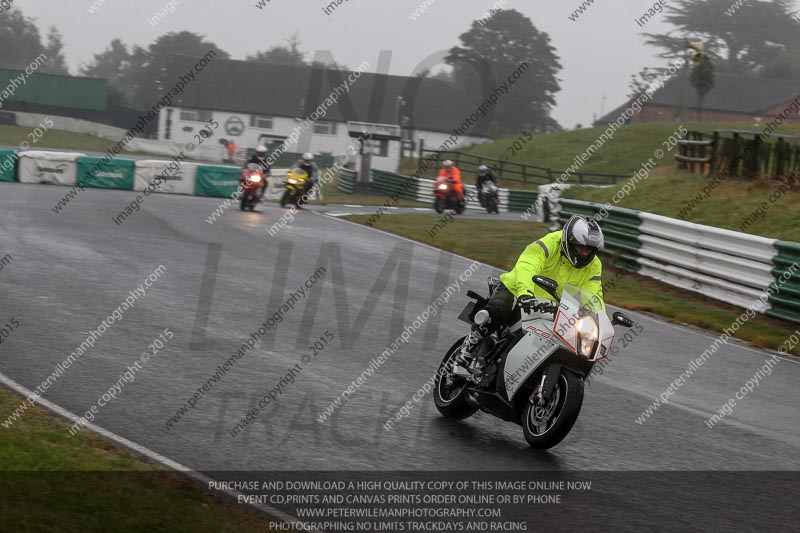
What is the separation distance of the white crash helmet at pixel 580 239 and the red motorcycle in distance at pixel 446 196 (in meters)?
27.7

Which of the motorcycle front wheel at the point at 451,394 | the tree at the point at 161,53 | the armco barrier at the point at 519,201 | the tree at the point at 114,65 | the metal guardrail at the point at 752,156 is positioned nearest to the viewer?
the motorcycle front wheel at the point at 451,394

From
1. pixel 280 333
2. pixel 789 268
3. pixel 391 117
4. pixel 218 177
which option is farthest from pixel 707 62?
pixel 280 333

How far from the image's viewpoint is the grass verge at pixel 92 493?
510cm

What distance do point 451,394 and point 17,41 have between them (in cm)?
15195

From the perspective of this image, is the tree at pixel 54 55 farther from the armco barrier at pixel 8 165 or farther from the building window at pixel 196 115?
the armco barrier at pixel 8 165

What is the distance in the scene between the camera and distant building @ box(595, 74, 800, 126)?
98125mm

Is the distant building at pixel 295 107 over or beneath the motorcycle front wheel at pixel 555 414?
over

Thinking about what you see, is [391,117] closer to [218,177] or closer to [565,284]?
[218,177]

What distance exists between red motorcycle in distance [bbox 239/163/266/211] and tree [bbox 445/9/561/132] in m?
76.3

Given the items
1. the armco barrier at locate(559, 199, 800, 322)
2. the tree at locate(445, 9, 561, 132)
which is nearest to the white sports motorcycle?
the armco barrier at locate(559, 199, 800, 322)

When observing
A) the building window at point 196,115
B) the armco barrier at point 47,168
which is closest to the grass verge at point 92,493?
the armco barrier at point 47,168

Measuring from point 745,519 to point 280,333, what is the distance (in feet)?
20.7

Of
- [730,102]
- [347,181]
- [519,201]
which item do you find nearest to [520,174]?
[519,201]

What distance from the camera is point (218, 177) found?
3619cm
